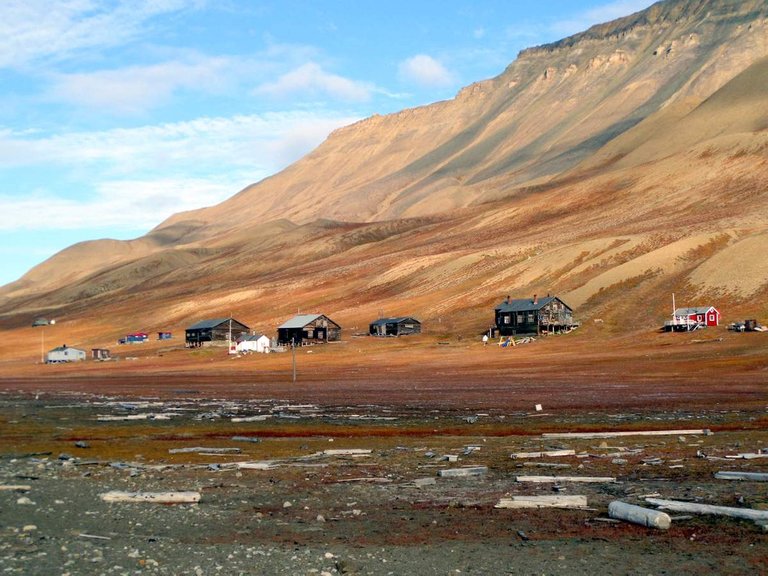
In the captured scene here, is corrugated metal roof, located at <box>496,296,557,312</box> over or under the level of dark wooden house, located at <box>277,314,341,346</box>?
over

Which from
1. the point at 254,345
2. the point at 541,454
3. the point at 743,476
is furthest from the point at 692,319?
the point at 743,476

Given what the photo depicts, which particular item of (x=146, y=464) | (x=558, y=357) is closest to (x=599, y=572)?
(x=146, y=464)

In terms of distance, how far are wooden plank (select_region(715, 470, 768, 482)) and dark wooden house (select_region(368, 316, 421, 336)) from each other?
13018cm

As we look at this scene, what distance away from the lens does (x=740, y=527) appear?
16562 millimetres

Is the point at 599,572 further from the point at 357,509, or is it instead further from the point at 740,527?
the point at 357,509

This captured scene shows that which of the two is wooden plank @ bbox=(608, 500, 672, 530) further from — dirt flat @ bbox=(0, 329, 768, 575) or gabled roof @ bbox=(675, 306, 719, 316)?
gabled roof @ bbox=(675, 306, 719, 316)

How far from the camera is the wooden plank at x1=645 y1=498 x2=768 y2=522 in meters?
17.1

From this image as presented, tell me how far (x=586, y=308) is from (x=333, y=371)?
208ft

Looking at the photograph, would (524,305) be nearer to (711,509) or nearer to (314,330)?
(314,330)

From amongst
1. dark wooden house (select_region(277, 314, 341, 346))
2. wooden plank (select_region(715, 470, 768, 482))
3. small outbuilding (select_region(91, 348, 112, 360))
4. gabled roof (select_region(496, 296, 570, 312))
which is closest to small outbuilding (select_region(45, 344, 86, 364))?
small outbuilding (select_region(91, 348, 112, 360))

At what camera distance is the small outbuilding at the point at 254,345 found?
145375mm

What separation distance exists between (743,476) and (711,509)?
4.50 metres

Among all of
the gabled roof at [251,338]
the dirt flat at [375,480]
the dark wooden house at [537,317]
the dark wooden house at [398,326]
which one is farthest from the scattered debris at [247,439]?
the dark wooden house at [398,326]

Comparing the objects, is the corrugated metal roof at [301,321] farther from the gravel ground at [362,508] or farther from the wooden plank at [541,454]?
the wooden plank at [541,454]
